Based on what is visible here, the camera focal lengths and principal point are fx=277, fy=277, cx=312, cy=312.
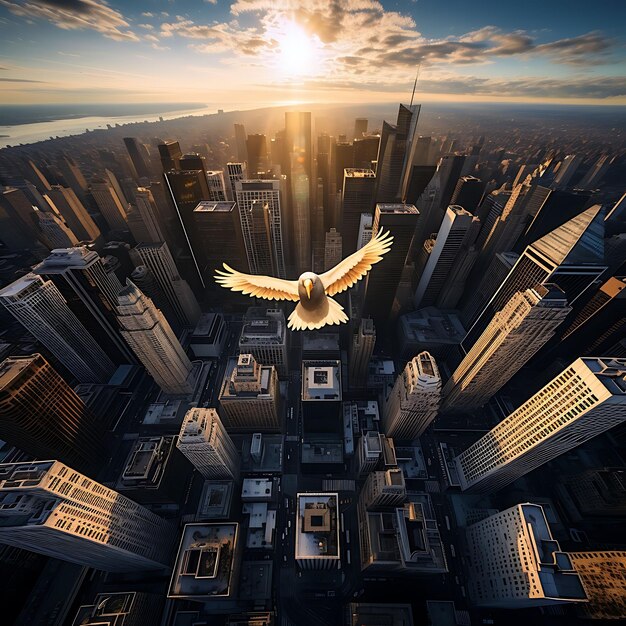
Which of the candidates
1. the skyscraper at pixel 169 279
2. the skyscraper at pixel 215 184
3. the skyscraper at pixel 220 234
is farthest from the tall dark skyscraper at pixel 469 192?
the skyscraper at pixel 169 279

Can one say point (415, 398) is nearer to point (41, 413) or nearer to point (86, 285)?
point (41, 413)

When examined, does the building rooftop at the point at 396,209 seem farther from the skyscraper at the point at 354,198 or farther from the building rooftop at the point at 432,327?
→ the building rooftop at the point at 432,327

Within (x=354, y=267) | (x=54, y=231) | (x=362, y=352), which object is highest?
(x=54, y=231)

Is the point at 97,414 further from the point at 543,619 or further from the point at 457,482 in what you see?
the point at 543,619

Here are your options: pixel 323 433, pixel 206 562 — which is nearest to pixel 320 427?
pixel 323 433

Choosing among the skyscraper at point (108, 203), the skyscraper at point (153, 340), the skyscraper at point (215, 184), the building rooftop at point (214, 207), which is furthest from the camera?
the skyscraper at point (108, 203)

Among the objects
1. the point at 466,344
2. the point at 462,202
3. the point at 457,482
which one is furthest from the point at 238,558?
the point at 462,202
